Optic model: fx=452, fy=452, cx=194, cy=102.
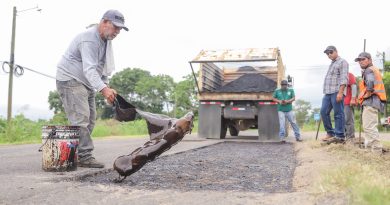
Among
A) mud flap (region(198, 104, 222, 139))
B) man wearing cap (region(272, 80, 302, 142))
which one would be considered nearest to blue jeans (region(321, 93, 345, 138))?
man wearing cap (region(272, 80, 302, 142))

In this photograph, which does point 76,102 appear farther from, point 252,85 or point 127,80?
point 127,80

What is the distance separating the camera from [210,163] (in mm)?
6211

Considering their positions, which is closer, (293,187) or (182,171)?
(293,187)

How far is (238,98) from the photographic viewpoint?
481 inches

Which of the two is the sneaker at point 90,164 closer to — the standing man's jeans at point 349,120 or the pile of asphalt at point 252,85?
the standing man's jeans at point 349,120

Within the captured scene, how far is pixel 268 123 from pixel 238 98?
41.1 inches

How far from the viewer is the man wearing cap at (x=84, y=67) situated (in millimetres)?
5047

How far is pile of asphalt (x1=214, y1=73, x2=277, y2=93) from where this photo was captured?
12.8 m

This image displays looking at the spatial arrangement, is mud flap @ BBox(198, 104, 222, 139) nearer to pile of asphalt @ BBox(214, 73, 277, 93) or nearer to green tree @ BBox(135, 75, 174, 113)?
pile of asphalt @ BBox(214, 73, 277, 93)

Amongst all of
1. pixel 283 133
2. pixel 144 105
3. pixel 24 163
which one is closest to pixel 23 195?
pixel 24 163

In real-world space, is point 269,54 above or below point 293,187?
above

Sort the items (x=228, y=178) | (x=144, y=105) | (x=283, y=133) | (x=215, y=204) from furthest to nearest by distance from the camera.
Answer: (x=144, y=105), (x=283, y=133), (x=228, y=178), (x=215, y=204)

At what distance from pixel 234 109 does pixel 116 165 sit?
8316 mm

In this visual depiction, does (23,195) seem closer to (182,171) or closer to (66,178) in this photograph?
(66,178)
